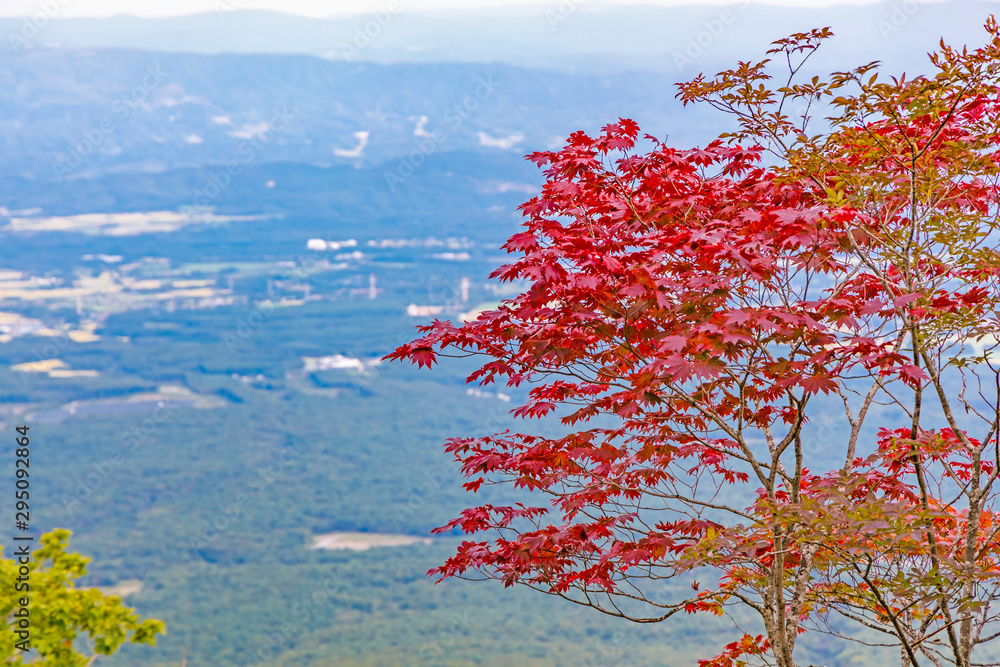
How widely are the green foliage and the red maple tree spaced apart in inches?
96.9

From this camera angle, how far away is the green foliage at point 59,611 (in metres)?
5.10

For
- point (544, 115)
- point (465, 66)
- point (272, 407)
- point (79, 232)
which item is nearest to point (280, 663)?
point (272, 407)

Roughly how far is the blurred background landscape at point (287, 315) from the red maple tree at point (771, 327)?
629 cm

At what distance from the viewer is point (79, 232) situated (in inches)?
5207

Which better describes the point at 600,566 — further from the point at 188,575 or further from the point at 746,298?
the point at 188,575

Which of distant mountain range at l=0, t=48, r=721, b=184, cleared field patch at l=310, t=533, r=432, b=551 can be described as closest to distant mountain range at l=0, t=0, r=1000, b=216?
distant mountain range at l=0, t=48, r=721, b=184

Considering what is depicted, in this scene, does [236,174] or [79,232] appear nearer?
[79,232]

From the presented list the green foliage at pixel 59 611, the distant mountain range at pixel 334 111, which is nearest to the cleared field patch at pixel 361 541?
the green foliage at pixel 59 611

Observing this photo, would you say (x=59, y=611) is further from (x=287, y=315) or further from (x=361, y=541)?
(x=287, y=315)

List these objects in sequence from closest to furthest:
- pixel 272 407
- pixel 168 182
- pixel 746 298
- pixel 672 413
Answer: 1. pixel 746 298
2. pixel 672 413
3. pixel 272 407
4. pixel 168 182

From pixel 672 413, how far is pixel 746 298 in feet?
2.13

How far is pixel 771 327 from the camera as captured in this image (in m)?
3.18

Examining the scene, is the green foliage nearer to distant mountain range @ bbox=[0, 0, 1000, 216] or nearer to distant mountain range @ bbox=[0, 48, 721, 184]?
distant mountain range @ bbox=[0, 0, 1000, 216]

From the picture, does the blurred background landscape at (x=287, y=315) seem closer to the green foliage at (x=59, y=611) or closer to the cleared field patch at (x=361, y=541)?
the cleared field patch at (x=361, y=541)
